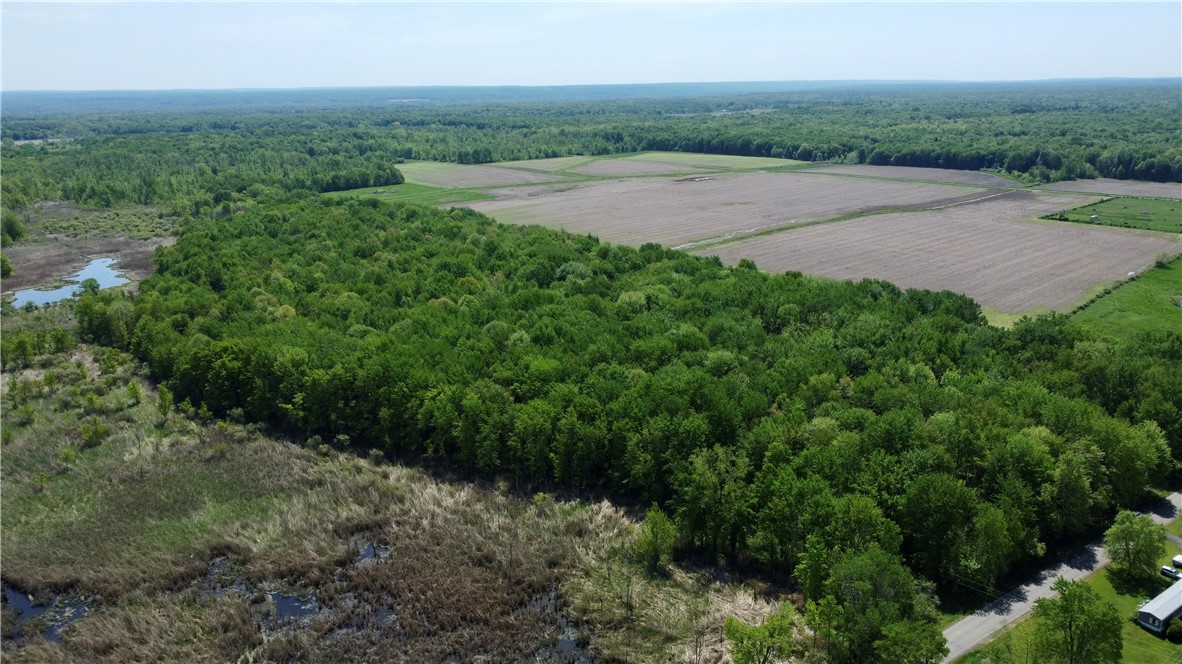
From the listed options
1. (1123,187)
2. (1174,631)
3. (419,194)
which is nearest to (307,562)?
(1174,631)

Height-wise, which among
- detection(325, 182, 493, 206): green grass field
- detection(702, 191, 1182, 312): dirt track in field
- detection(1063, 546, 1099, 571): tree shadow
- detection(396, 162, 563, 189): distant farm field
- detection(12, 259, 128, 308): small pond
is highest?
detection(396, 162, 563, 189): distant farm field

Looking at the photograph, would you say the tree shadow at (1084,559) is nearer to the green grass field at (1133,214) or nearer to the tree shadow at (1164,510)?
the tree shadow at (1164,510)

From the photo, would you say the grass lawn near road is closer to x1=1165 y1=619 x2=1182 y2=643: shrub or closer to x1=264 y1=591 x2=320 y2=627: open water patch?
x1=1165 y1=619 x2=1182 y2=643: shrub

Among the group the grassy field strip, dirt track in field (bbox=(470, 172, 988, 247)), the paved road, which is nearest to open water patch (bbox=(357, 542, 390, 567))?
the paved road

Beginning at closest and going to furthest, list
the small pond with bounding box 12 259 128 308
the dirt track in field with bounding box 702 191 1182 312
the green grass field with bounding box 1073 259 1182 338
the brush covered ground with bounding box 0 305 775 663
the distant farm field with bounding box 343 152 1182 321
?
the brush covered ground with bounding box 0 305 775 663 → the green grass field with bounding box 1073 259 1182 338 → the dirt track in field with bounding box 702 191 1182 312 → the small pond with bounding box 12 259 128 308 → the distant farm field with bounding box 343 152 1182 321

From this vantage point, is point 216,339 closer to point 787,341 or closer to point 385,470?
point 385,470
